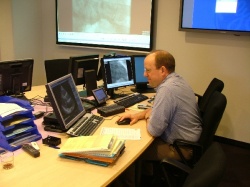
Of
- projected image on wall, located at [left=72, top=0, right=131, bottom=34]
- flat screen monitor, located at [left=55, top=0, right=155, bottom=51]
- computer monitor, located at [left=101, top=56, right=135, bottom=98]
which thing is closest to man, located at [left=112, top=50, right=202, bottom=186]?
computer monitor, located at [left=101, top=56, right=135, bottom=98]

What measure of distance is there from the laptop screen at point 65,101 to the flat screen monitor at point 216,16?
2126mm

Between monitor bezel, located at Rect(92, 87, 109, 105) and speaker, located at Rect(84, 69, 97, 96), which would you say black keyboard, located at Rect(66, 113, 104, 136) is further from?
speaker, located at Rect(84, 69, 97, 96)

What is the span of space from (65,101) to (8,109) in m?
0.41

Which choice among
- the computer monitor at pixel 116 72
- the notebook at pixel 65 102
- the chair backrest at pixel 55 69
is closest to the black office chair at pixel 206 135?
the notebook at pixel 65 102

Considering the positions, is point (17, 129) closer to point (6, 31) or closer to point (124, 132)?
point (124, 132)

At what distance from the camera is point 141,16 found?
4098 mm

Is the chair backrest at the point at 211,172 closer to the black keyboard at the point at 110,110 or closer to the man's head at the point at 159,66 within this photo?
the man's head at the point at 159,66

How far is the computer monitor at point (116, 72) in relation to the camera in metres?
2.89

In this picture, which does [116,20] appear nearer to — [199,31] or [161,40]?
[161,40]

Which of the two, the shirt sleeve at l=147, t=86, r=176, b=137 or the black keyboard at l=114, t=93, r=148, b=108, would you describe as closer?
the shirt sleeve at l=147, t=86, r=176, b=137

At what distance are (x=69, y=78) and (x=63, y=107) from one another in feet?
0.99

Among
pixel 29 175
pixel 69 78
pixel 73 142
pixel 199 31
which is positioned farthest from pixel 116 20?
pixel 29 175

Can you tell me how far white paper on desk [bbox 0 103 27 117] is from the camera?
1.73m

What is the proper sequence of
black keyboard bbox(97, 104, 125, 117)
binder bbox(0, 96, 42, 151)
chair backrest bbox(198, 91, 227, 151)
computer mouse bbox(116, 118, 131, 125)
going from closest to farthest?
binder bbox(0, 96, 42, 151), chair backrest bbox(198, 91, 227, 151), computer mouse bbox(116, 118, 131, 125), black keyboard bbox(97, 104, 125, 117)
